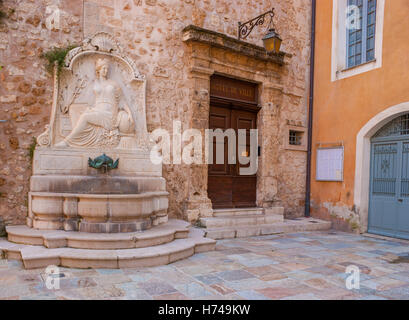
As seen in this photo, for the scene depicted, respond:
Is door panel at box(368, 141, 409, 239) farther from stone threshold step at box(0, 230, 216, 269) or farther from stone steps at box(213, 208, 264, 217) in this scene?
stone threshold step at box(0, 230, 216, 269)

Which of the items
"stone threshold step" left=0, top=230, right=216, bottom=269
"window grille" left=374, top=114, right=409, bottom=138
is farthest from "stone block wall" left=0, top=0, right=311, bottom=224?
"window grille" left=374, top=114, right=409, bottom=138

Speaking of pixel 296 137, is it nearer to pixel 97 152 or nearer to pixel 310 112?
pixel 310 112

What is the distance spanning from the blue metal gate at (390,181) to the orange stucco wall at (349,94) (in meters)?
0.38

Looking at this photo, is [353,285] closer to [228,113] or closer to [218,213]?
[218,213]

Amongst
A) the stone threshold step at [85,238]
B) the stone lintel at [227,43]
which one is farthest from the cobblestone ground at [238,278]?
the stone lintel at [227,43]

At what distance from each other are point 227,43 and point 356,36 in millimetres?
2791

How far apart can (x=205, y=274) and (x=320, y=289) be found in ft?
3.77

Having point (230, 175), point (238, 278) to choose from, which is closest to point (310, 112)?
point (230, 175)

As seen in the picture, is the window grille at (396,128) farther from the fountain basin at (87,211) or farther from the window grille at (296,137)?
the fountain basin at (87,211)

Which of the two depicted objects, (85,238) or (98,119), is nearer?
(85,238)

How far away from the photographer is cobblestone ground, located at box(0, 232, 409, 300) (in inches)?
118

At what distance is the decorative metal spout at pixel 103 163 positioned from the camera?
15.6 ft

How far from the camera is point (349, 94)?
680 centimetres

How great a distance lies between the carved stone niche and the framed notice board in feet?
12.1
